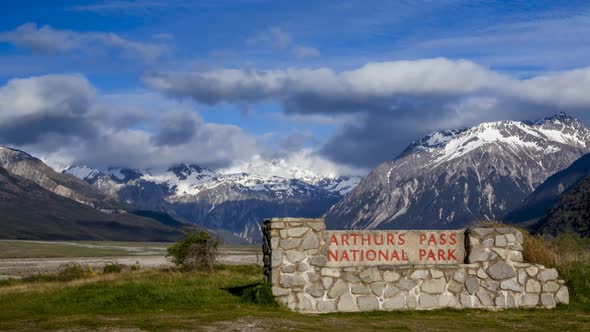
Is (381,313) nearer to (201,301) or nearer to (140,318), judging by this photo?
(201,301)

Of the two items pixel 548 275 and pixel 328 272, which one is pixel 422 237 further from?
pixel 548 275

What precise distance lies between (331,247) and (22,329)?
10937 mm

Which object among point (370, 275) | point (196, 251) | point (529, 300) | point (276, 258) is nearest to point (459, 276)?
point (529, 300)

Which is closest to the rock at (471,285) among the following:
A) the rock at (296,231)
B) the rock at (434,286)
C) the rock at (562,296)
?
the rock at (434,286)

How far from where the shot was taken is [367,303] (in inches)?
1060

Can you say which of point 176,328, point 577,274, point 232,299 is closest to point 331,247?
point 232,299

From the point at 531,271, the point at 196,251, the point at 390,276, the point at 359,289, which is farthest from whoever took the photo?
the point at 196,251

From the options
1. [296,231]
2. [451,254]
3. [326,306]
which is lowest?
[326,306]

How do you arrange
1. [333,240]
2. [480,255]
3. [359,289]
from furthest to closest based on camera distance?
[480,255] → [333,240] → [359,289]

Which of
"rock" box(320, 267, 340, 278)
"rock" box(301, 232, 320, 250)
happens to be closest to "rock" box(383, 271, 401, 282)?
"rock" box(320, 267, 340, 278)

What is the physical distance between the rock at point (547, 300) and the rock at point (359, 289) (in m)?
6.48

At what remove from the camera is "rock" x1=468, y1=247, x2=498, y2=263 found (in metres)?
27.9

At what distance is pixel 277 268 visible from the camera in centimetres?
2678

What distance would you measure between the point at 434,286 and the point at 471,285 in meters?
1.39
